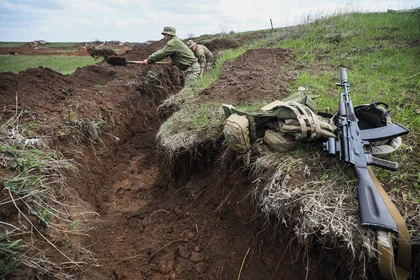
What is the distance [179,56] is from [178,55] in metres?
0.03

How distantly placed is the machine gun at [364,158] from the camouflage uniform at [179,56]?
4272mm

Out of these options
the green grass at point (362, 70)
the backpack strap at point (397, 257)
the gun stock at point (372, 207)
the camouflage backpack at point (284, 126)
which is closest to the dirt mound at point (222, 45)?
the green grass at point (362, 70)

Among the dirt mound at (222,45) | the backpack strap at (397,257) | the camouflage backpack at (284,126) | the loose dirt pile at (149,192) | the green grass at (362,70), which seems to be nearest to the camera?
the backpack strap at (397,257)

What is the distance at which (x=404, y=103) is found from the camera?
10.8 feet

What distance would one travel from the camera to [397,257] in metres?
1.65

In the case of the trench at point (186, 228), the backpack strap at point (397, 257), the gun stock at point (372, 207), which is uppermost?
the gun stock at point (372, 207)

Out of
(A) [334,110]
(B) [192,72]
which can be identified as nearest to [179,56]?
(B) [192,72]

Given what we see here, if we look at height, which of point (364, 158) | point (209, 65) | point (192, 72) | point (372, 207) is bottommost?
point (372, 207)

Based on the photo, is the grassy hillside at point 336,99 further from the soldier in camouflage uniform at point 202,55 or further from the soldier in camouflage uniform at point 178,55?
the soldier in camouflage uniform at point 178,55

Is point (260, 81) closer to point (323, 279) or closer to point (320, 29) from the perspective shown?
point (323, 279)

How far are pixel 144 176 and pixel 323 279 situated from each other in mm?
3121

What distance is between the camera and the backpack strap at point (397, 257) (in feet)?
5.17

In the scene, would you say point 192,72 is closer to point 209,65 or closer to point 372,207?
point 209,65

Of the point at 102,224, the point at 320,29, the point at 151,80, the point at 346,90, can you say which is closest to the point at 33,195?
the point at 102,224
